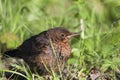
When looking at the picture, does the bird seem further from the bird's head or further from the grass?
the grass

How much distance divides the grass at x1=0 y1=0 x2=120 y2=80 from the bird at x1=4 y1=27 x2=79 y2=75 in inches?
6.1

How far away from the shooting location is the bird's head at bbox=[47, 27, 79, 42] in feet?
25.7

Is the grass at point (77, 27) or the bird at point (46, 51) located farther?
the bird at point (46, 51)

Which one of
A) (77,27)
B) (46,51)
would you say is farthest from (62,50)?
(77,27)

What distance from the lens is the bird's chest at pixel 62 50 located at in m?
7.61

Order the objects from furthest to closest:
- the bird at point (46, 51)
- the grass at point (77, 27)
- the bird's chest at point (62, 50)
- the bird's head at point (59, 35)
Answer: the bird's head at point (59, 35) < the bird's chest at point (62, 50) < the bird at point (46, 51) < the grass at point (77, 27)

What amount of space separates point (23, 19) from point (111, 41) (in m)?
Answer: 2.87

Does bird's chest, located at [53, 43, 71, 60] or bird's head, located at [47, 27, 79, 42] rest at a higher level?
bird's head, located at [47, 27, 79, 42]

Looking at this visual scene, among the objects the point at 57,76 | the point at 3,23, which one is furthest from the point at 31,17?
the point at 57,76

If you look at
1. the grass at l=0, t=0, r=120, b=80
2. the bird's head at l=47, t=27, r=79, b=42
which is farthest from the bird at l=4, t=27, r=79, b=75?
the grass at l=0, t=0, r=120, b=80

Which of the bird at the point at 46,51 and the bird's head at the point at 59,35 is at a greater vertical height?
the bird's head at the point at 59,35

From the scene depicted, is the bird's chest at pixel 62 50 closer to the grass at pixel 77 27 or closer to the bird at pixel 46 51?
the bird at pixel 46 51

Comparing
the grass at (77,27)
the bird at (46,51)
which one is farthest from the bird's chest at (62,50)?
the grass at (77,27)

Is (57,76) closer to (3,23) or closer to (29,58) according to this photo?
(29,58)
